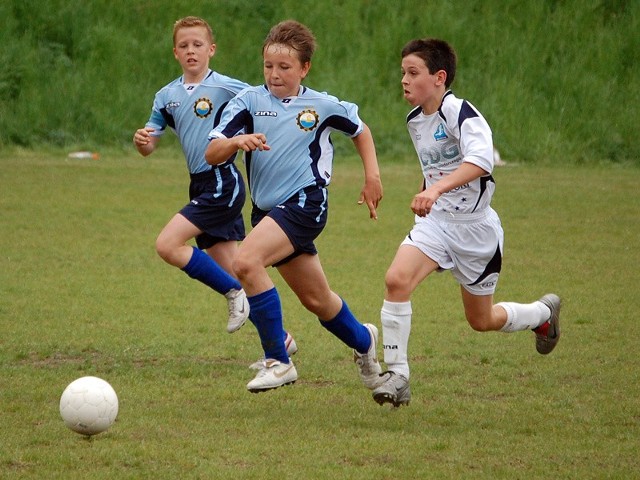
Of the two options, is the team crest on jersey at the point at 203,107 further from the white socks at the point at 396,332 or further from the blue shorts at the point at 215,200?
the white socks at the point at 396,332

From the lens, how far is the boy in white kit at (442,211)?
17.9ft

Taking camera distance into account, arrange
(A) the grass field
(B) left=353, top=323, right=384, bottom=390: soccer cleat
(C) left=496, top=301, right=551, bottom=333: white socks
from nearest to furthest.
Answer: (A) the grass field < (B) left=353, top=323, right=384, bottom=390: soccer cleat < (C) left=496, top=301, right=551, bottom=333: white socks

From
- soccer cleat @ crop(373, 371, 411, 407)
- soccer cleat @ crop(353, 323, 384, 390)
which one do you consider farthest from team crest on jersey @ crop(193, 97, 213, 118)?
soccer cleat @ crop(373, 371, 411, 407)

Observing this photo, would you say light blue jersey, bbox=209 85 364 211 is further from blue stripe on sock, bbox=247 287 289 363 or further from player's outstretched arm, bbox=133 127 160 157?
player's outstretched arm, bbox=133 127 160 157

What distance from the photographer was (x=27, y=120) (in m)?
18.8

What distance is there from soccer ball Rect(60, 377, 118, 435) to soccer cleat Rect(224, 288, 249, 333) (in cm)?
207

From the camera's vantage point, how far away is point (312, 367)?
261 inches

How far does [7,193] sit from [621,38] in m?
13.1

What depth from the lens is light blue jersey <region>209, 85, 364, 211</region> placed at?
571 cm

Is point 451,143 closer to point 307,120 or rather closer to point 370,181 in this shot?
point 370,181

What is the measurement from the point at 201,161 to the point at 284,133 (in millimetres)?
1339

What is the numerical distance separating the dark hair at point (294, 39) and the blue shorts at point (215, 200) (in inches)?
51.7

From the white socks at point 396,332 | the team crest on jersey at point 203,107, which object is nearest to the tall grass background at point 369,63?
the team crest on jersey at point 203,107

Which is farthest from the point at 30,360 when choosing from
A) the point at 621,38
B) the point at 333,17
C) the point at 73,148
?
the point at 621,38
